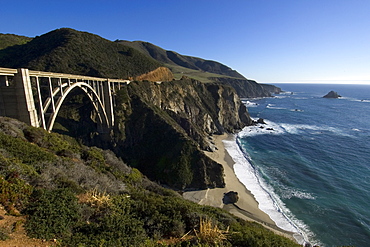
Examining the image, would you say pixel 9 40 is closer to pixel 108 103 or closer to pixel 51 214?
pixel 108 103

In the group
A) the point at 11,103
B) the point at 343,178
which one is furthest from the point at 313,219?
the point at 11,103

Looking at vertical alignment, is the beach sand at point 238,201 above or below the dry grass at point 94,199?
below

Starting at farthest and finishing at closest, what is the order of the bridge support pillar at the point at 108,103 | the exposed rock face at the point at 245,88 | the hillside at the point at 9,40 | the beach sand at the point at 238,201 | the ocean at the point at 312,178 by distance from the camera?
the exposed rock face at the point at 245,88, the hillside at the point at 9,40, the bridge support pillar at the point at 108,103, the beach sand at the point at 238,201, the ocean at the point at 312,178

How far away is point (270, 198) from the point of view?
2752 centimetres

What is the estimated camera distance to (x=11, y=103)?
53.2 feet

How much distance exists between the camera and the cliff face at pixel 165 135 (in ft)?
102

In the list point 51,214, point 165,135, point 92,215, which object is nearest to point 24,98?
point 51,214

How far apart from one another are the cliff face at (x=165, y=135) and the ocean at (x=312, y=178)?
319 inches

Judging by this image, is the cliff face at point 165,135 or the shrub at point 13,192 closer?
the shrub at point 13,192

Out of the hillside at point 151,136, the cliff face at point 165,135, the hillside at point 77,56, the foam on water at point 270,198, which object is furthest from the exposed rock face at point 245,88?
the foam on water at point 270,198

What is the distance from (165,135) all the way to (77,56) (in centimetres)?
3446

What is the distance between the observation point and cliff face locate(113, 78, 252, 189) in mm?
30953

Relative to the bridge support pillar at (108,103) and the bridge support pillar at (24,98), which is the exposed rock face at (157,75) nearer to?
the bridge support pillar at (108,103)

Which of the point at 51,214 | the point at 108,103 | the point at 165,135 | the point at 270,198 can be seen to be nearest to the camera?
the point at 51,214
